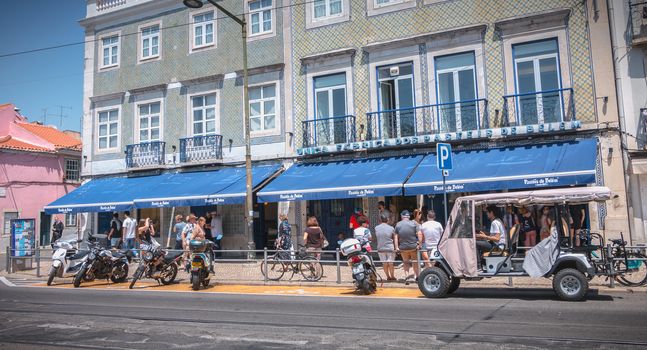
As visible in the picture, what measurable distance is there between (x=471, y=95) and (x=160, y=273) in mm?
10750

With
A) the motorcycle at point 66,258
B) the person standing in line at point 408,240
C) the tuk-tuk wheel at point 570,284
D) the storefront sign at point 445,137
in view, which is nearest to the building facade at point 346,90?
the storefront sign at point 445,137

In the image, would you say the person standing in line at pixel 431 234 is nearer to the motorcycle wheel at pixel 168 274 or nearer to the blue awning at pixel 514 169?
the blue awning at pixel 514 169

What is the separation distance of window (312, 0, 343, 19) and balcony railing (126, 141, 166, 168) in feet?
27.5

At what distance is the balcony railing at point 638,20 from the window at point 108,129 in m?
20.0

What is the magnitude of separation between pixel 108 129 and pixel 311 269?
14757 millimetres

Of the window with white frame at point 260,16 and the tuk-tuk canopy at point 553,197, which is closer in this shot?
the tuk-tuk canopy at point 553,197

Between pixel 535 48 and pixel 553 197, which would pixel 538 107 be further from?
pixel 553 197

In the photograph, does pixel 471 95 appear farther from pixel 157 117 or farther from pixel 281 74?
pixel 157 117

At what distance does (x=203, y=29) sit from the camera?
22078 mm

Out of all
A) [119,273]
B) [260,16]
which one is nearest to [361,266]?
[119,273]

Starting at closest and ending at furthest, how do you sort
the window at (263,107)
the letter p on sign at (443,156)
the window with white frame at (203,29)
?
1. the letter p on sign at (443,156)
2. the window at (263,107)
3. the window with white frame at (203,29)

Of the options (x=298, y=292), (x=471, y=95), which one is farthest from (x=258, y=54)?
(x=298, y=292)

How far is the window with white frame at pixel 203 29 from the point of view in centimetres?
2191

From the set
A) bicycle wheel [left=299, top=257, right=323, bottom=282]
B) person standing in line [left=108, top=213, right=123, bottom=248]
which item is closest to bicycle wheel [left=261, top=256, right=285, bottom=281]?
bicycle wheel [left=299, top=257, right=323, bottom=282]
